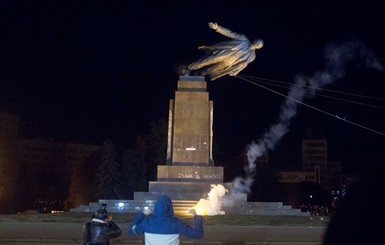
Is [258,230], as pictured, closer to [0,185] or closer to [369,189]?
[369,189]

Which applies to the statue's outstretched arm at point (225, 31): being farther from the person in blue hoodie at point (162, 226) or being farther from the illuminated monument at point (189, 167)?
the person in blue hoodie at point (162, 226)

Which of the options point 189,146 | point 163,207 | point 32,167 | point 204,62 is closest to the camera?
point 163,207

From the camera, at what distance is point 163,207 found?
Result: 439 cm

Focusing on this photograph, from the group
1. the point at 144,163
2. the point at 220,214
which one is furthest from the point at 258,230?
the point at 144,163

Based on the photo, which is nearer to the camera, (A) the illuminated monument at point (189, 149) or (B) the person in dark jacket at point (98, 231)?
(B) the person in dark jacket at point (98, 231)

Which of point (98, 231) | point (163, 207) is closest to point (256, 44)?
point (98, 231)

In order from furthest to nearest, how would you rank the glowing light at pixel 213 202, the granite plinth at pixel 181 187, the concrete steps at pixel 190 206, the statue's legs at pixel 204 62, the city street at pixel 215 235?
the statue's legs at pixel 204 62 < the granite plinth at pixel 181 187 < the concrete steps at pixel 190 206 < the glowing light at pixel 213 202 < the city street at pixel 215 235

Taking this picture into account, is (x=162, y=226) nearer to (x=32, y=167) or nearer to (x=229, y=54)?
(x=229, y=54)

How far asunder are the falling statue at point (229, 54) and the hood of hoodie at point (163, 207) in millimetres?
18607

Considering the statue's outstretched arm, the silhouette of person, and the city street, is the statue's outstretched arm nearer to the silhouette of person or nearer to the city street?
the city street

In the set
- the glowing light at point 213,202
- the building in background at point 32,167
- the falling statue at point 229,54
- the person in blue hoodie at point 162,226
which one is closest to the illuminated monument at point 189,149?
the glowing light at point 213,202

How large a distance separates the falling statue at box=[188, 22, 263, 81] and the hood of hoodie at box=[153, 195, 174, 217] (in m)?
18.6

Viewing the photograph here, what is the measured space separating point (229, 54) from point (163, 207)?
19204 mm

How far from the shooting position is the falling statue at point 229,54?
23.0 m
